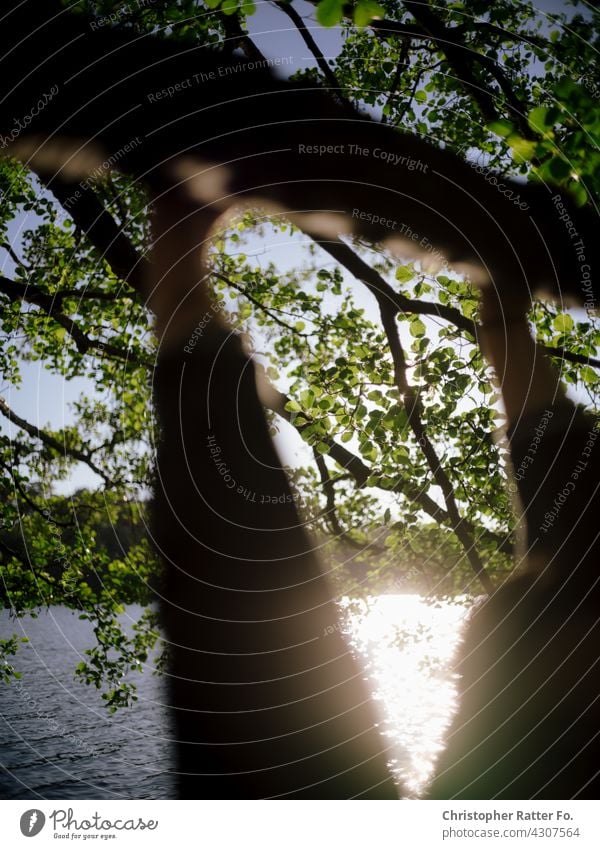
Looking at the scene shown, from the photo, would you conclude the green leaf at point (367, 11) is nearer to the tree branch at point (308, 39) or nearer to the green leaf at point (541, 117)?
the green leaf at point (541, 117)

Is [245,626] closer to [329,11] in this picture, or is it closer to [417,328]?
[417,328]

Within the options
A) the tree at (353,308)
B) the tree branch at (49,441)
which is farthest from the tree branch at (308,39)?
the tree branch at (49,441)

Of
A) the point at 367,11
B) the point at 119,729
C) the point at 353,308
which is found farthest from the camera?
the point at 119,729

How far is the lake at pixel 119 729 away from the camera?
61.6 ft

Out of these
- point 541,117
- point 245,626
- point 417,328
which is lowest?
point 245,626

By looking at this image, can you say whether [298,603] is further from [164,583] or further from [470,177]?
[470,177]

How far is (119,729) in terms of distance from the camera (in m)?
32.2

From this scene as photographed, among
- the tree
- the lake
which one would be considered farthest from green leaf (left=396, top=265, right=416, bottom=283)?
the lake

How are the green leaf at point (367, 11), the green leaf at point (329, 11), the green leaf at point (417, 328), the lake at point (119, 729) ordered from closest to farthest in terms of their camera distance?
the green leaf at point (367, 11)
the green leaf at point (329, 11)
the green leaf at point (417, 328)
the lake at point (119, 729)

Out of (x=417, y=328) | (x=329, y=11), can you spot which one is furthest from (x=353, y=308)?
(x=329, y=11)

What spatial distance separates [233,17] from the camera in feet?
20.6

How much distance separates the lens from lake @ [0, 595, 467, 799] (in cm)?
1878

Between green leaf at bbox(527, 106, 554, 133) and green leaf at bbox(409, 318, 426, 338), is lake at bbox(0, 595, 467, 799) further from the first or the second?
green leaf at bbox(527, 106, 554, 133)

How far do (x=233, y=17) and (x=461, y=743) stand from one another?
820cm
